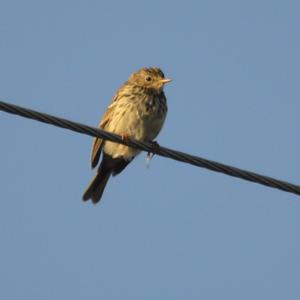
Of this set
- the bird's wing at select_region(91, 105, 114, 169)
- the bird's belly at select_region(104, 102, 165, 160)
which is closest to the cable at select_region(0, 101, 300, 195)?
the bird's belly at select_region(104, 102, 165, 160)

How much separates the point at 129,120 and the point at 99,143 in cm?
81

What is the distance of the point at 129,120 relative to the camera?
10.0 meters

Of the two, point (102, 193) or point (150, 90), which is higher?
point (150, 90)

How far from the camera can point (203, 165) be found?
6609 millimetres

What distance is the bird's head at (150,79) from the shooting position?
1069 centimetres

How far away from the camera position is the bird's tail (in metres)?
11.1

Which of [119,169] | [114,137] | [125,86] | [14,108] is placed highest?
[125,86]

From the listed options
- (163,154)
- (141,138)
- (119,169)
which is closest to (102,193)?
(119,169)

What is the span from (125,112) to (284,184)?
3995 millimetres

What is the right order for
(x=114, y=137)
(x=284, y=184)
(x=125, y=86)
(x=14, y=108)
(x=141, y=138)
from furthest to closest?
1. (x=125, y=86)
2. (x=141, y=138)
3. (x=114, y=137)
4. (x=284, y=184)
5. (x=14, y=108)

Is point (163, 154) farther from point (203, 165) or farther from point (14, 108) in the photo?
point (14, 108)

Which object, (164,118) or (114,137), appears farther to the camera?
(164,118)

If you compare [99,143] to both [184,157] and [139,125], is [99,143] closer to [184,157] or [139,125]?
[139,125]

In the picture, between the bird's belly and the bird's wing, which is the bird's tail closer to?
the bird's wing
